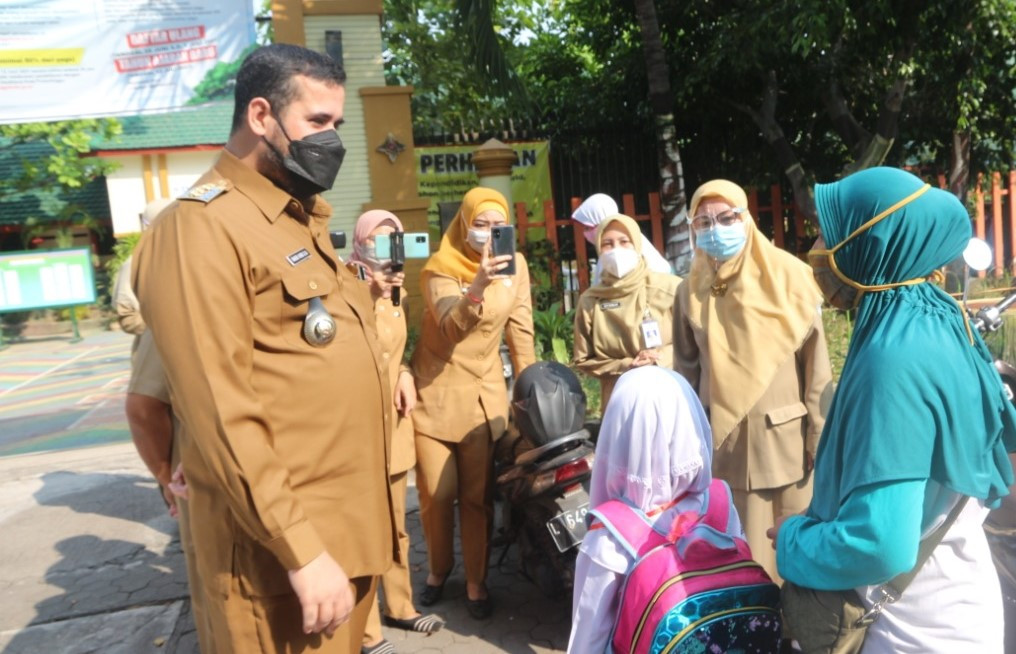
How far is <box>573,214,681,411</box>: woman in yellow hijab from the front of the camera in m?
3.71

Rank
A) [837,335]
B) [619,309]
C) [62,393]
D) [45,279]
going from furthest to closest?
1. [45,279]
2. [62,393]
3. [837,335]
4. [619,309]

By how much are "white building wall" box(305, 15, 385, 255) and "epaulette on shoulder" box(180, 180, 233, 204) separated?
23.1 feet

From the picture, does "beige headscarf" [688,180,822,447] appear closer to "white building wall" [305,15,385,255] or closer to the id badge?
the id badge

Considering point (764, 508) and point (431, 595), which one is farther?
point (431, 595)

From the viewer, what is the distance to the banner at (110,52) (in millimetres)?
7395

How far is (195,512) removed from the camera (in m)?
1.68

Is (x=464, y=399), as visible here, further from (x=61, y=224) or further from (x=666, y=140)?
(x=61, y=224)

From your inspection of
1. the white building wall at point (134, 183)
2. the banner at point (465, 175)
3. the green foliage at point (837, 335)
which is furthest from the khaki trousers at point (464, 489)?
the white building wall at point (134, 183)

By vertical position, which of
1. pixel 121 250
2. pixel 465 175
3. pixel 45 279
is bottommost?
pixel 45 279

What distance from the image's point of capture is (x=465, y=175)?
9266mm

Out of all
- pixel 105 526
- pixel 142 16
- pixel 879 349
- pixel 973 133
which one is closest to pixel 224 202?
pixel 879 349

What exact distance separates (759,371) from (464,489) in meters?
1.53

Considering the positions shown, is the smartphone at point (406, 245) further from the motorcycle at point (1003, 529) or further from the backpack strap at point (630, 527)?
the motorcycle at point (1003, 529)

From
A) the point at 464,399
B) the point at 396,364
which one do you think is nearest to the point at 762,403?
the point at 464,399
